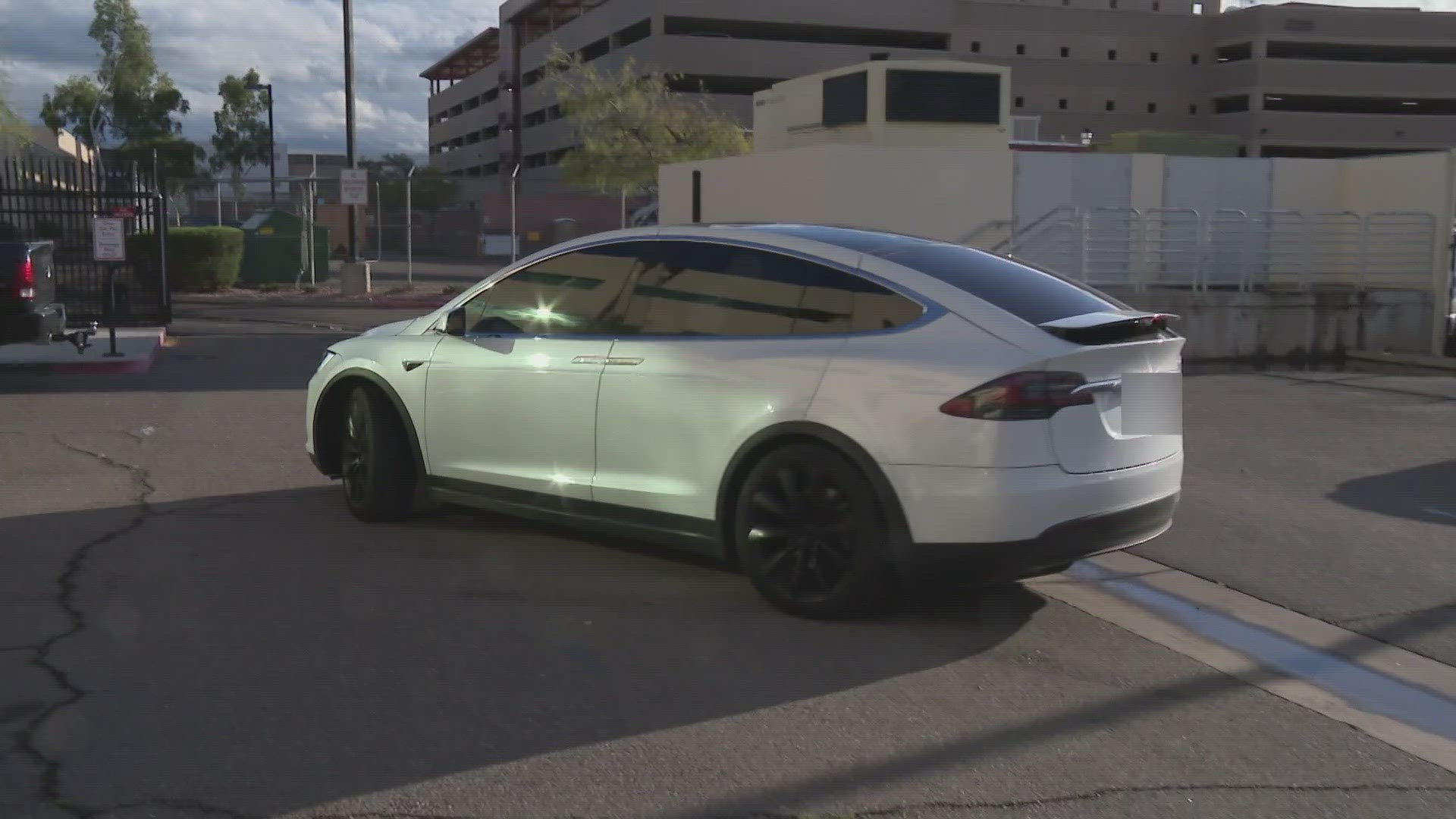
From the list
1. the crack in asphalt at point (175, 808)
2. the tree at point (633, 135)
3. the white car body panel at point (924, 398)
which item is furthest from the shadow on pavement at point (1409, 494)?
the tree at point (633, 135)

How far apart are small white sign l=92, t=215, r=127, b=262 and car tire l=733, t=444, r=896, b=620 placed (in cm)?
1273

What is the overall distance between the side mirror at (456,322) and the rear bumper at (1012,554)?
2.79 m

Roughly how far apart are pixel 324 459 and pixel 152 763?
3.87 m

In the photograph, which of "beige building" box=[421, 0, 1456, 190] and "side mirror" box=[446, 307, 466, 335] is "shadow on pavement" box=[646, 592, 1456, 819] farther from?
"beige building" box=[421, 0, 1456, 190]

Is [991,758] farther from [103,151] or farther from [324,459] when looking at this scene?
[103,151]

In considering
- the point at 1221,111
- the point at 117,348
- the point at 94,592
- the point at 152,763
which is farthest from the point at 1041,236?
the point at 1221,111

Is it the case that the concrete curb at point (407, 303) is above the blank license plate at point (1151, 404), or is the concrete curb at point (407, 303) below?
below

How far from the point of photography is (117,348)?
16.4 m

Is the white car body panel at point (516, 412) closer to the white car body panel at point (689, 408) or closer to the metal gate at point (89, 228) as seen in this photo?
the white car body panel at point (689, 408)

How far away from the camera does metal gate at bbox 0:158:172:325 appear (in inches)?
711

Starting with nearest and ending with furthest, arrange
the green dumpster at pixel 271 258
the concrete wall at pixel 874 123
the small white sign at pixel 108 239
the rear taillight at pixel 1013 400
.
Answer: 1. the rear taillight at pixel 1013 400
2. the small white sign at pixel 108 239
3. the concrete wall at pixel 874 123
4. the green dumpster at pixel 271 258

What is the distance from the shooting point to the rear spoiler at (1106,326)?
530 cm

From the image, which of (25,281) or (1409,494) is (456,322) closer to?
(1409,494)

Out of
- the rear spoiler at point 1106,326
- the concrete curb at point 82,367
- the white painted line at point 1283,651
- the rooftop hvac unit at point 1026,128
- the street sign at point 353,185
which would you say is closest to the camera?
the white painted line at point 1283,651
